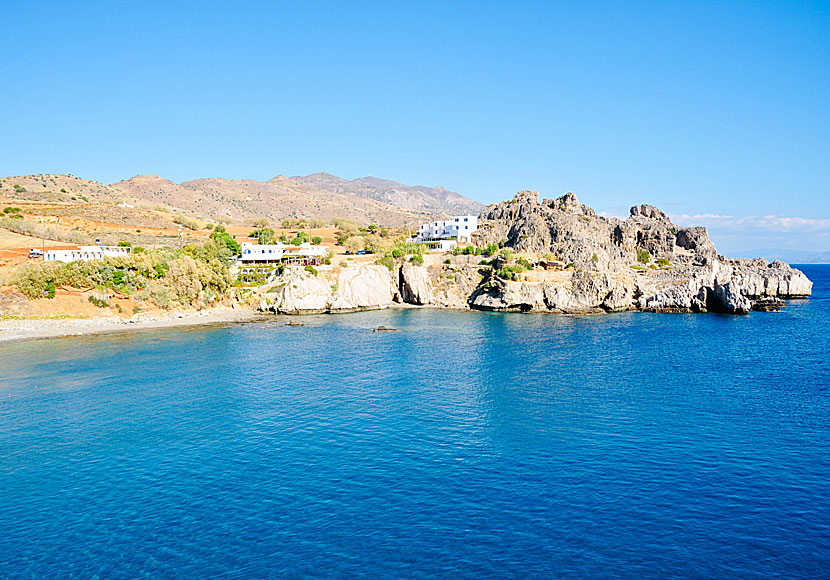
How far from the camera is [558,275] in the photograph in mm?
92875

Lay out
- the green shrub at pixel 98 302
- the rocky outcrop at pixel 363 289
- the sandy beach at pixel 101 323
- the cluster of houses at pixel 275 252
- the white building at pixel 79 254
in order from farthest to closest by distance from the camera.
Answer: the rocky outcrop at pixel 363 289
the cluster of houses at pixel 275 252
the white building at pixel 79 254
the green shrub at pixel 98 302
the sandy beach at pixel 101 323

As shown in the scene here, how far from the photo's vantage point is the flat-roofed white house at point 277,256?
105625mm

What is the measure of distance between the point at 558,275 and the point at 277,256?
182 feet

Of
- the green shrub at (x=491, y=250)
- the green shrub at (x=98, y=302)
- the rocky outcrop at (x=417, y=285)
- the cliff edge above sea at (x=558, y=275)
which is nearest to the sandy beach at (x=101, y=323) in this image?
the green shrub at (x=98, y=302)

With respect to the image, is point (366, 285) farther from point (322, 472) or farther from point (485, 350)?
point (322, 472)

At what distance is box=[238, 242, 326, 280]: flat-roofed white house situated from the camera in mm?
105625

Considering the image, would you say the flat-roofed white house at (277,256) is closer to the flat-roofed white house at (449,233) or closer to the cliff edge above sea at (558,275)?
the cliff edge above sea at (558,275)

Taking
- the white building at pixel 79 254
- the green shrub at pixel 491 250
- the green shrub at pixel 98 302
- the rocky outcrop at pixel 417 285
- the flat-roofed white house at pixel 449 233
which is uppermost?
the flat-roofed white house at pixel 449 233

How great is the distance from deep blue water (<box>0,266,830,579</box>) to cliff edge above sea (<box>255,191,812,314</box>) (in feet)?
119

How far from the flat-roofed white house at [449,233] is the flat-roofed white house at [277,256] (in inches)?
982

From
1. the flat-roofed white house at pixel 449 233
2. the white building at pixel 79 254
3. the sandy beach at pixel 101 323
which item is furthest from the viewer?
the flat-roofed white house at pixel 449 233

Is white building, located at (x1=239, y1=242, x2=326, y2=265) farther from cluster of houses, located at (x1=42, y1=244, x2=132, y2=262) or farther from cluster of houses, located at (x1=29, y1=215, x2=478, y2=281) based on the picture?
cluster of houses, located at (x1=42, y1=244, x2=132, y2=262)

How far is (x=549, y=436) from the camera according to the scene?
32281mm

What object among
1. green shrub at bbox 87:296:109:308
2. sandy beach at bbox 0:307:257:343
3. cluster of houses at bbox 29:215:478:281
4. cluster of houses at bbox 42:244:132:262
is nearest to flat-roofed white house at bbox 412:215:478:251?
cluster of houses at bbox 29:215:478:281
